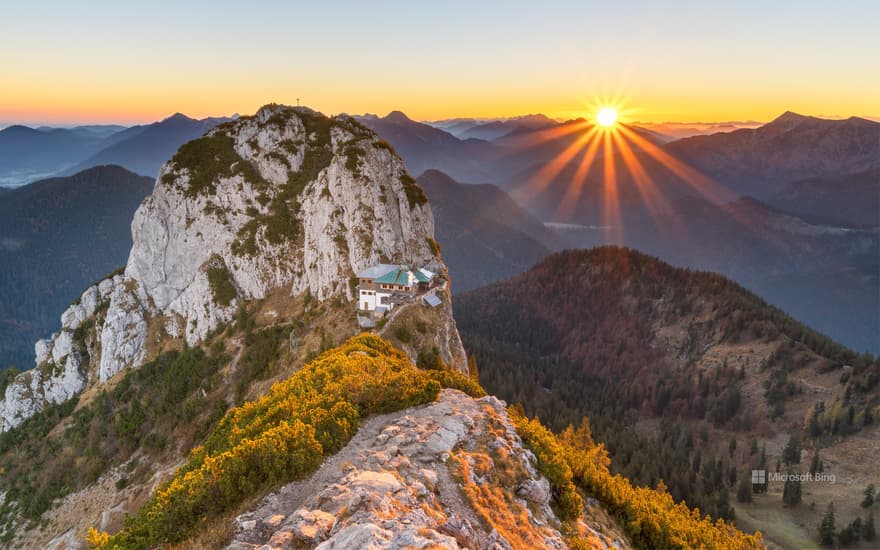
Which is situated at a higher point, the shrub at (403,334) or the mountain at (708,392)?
the shrub at (403,334)

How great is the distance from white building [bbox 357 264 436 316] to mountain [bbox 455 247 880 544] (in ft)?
186

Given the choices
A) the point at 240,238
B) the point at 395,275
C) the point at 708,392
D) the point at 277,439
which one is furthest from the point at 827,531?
the point at 240,238

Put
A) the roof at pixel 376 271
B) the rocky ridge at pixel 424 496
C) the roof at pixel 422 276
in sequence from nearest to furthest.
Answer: the rocky ridge at pixel 424 496 → the roof at pixel 376 271 → the roof at pixel 422 276

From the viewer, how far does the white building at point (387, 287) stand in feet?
217

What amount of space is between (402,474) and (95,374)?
314 ft

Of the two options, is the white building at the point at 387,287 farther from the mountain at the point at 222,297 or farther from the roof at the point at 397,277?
the mountain at the point at 222,297

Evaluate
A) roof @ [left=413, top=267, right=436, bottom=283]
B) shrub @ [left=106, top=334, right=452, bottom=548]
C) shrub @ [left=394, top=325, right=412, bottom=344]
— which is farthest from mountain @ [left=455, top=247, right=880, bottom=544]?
shrub @ [left=106, top=334, right=452, bottom=548]

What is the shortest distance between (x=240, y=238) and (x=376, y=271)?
Answer: 119 ft

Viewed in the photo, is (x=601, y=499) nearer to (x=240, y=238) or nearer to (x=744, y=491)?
(x=744, y=491)

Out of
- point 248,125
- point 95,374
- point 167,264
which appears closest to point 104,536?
point 167,264

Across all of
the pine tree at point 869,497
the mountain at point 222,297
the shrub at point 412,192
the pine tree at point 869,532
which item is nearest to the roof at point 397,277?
the mountain at point 222,297

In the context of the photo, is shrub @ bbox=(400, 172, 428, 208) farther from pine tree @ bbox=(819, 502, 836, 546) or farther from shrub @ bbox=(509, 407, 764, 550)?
pine tree @ bbox=(819, 502, 836, 546)

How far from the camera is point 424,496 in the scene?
2378 cm

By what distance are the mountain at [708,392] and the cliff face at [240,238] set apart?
6121cm
